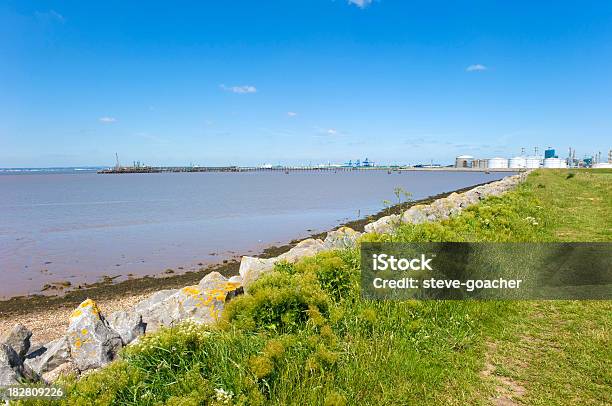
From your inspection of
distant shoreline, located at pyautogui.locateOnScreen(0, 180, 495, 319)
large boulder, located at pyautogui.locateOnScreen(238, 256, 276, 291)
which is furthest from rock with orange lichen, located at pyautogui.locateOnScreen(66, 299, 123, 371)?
distant shoreline, located at pyautogui.locateOnScreen(0, 180, 495, 319)

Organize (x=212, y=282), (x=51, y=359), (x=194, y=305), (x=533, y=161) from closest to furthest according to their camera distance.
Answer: (x=51, y=359), (x=194, y=305), (x=212, y=282), (x=533, y=161)

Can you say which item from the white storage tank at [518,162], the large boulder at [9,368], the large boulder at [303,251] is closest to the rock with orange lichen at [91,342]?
the large boulder at [9,368]

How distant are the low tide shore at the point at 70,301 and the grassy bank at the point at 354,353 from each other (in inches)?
205

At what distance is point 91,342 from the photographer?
541 centimetres

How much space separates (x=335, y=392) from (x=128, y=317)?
4.09 metres

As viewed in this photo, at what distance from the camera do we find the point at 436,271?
7.07m

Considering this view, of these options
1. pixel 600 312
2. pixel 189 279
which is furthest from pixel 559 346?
pixel 189 279

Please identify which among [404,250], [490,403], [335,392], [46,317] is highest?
[404,250]

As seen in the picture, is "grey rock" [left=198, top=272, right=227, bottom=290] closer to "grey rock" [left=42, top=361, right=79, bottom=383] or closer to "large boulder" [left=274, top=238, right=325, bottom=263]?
"large boulder" [left=274, top=238, right=325, bottom=263]

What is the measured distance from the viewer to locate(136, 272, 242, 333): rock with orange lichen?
578cm

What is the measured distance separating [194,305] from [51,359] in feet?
7.07

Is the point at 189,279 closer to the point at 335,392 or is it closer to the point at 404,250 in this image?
the point at 404,250

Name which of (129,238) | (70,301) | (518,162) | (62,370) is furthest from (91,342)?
(518,162)

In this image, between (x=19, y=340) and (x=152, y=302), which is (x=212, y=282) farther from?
(x=19, y=340)
